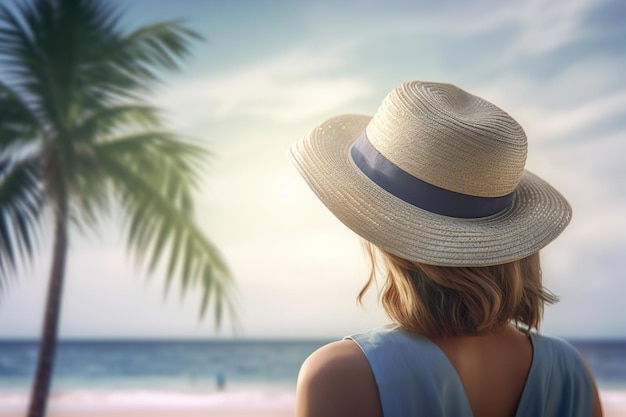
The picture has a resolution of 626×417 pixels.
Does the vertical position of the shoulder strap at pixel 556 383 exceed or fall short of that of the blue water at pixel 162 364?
it exceeds it

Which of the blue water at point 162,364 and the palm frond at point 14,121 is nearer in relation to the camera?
the palm frond at point 14,121

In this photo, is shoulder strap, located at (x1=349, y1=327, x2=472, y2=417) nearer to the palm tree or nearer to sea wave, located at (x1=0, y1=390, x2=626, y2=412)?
the palm tree

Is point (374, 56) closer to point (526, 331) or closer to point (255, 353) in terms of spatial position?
point (255, 353)

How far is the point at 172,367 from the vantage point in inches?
696

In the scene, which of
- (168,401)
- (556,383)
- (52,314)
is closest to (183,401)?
(168,401)

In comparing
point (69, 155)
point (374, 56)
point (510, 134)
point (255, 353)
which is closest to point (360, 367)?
point (510, 134)

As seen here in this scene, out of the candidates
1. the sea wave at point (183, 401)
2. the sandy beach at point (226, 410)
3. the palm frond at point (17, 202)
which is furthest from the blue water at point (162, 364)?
the palm frond at point (17, 202)

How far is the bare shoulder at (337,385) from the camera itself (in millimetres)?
727

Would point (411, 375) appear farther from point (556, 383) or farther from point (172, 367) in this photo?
point (172, 367)

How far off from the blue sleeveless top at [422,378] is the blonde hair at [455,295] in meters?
0.03

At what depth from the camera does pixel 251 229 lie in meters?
21.5

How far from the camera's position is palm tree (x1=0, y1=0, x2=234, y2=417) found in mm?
4785

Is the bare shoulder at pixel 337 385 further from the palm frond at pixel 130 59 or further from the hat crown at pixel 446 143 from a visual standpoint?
the palm frond at pixel 130 59

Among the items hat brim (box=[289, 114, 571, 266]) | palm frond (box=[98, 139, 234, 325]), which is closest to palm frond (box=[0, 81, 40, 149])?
palm frond (box=[98, 139, 234, 325])
